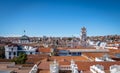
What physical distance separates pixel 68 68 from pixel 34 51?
4829 centimetres

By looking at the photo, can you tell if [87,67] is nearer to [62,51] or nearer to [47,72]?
[47,72]

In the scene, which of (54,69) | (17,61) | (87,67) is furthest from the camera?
(17,61)

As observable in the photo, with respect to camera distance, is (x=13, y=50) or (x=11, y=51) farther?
(x=13, y=50)

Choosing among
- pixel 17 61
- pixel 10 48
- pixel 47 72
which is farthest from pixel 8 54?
pixel 47 72

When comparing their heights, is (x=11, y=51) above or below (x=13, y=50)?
below

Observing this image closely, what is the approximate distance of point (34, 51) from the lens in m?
69.4

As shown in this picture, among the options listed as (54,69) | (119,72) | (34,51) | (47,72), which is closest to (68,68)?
(47,72)

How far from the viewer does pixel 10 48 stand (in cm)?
6888

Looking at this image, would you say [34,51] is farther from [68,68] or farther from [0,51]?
[68,68]

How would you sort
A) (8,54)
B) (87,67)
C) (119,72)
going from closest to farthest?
(119,72) < (87,67) < (8,54)

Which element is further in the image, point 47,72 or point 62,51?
point 62,51

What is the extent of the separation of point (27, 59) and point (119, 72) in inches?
1374

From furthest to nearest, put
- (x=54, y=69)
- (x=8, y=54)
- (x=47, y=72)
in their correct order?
(x=8, y=54), (x=47, y=72), (x=54, y=69)

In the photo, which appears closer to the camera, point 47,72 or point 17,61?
point 47,72
